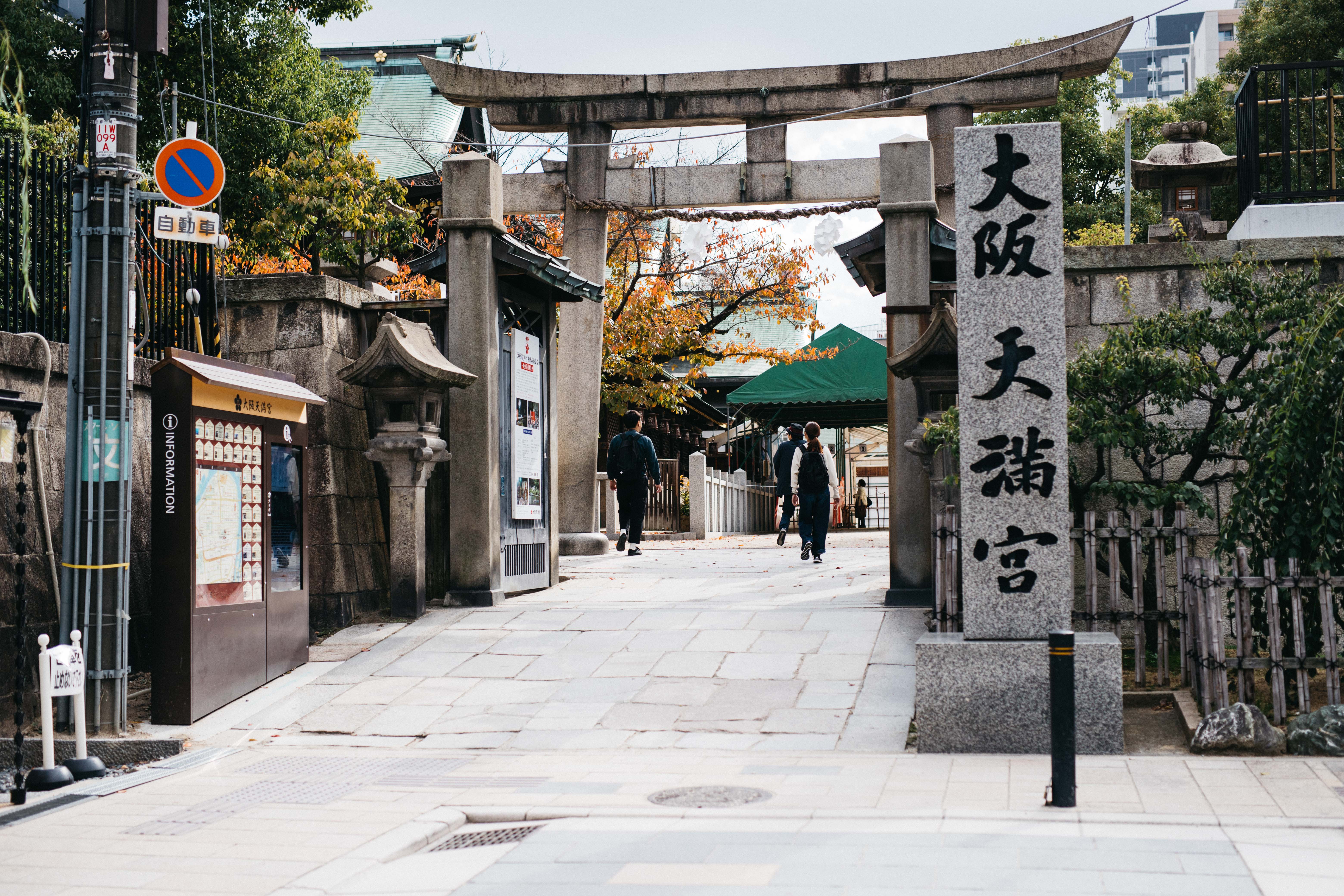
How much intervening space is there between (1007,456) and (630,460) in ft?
30.3

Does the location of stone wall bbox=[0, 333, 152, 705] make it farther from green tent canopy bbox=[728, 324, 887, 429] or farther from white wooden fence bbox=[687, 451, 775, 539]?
green tent canopy bbox=[728, 324, 887, 429]

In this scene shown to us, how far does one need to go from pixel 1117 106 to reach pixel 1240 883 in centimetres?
3119

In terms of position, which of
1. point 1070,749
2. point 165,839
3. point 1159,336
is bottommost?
point 165,839

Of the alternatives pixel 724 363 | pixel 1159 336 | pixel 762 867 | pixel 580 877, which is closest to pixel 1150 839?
pixel 762 867

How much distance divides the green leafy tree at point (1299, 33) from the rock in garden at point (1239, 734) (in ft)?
66.1

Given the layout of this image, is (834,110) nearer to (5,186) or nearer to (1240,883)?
(5,186)

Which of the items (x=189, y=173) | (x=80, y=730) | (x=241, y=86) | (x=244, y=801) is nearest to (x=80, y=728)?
(x=80, y=730)

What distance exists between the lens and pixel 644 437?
1631cm

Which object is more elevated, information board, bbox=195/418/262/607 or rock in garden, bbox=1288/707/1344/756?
information board, bbox=195/418/262/607

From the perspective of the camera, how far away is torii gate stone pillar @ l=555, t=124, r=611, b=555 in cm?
1722

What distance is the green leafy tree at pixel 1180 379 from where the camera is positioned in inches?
351

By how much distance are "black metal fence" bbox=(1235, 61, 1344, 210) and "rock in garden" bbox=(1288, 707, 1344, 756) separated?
19.0ft

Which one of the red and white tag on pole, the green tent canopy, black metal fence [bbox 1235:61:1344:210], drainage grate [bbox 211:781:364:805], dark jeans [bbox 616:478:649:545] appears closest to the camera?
drainage grate [bbox 211:781:364:805]

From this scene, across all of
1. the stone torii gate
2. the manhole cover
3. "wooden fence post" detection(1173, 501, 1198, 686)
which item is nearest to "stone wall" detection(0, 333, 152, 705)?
the manhole cover
